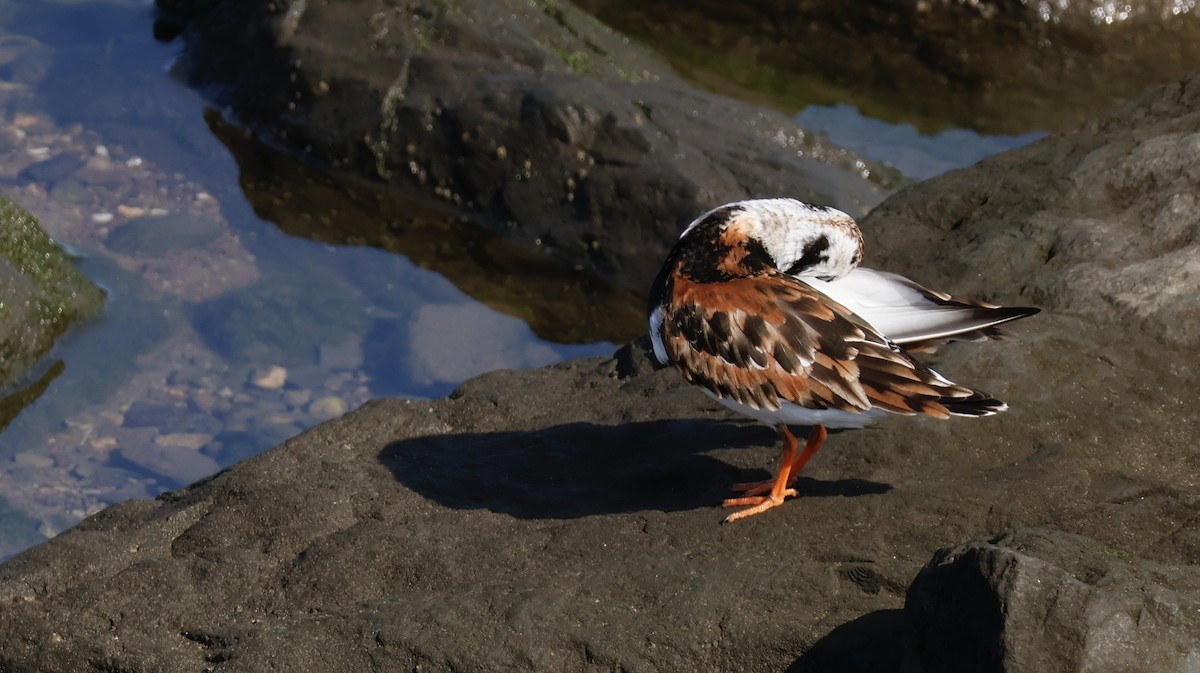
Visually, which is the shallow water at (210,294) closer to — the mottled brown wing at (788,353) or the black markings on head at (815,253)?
the black markings on head at (815,253)

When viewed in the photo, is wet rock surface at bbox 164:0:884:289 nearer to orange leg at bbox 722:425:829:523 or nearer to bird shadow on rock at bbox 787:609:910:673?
orange leg at bbox 722:425:829:523

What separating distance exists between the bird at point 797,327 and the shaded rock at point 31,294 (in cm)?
444

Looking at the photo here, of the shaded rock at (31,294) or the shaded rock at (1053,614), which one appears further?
the shaded rock at (31,294)

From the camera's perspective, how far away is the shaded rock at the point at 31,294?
7688 mm

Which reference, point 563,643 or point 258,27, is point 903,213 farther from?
point 258,27

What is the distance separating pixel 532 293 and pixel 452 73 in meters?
1.76

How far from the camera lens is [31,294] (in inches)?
309

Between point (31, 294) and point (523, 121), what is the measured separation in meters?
3.32

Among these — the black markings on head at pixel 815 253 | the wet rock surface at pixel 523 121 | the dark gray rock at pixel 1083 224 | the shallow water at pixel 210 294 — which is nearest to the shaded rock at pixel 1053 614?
the black markings on head at pixel 815 253

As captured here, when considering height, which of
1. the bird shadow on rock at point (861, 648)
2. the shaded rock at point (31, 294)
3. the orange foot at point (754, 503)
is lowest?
the shaded rock at point (31, 294)

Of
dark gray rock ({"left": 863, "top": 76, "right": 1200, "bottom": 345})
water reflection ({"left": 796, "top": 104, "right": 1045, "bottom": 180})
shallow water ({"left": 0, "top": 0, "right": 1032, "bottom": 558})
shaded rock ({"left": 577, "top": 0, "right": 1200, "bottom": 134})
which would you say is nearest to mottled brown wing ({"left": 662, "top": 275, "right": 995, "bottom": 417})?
dark gray rock ({"left": 863, "top": 76, "right": 1200, "bottom": 345})

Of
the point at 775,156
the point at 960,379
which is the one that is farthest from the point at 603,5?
the point at 960,379

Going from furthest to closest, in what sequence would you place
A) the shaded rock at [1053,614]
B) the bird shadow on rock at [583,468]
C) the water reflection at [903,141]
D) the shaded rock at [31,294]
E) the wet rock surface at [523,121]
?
1. the water reflection at [903,141]
2. the wet rock surface at [523,121]
3. the shaded rock at [31,294]
4. the bird shadow on rock at [583,468]
5. the shaded rock at [1053,614]

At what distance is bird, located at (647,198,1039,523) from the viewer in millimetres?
4562
